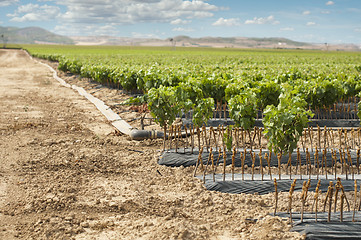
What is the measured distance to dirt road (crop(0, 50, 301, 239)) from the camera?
14.5 feet

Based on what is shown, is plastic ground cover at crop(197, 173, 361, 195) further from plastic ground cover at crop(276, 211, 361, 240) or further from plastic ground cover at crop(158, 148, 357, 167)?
plastic ground cover at crop(276, 211, 361, 240)

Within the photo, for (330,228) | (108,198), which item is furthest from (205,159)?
(330,228)

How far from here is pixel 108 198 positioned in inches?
211

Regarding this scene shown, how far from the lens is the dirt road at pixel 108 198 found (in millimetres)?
4406

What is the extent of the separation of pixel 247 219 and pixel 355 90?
876 cm

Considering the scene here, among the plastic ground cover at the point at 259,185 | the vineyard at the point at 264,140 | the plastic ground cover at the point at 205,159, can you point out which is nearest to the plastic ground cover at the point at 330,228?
the vineyard at the point at 264,140

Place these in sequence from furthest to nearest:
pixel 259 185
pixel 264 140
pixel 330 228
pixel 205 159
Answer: pixel 264 140
pixel 205 159
pixel 259 185
pixel 330 228

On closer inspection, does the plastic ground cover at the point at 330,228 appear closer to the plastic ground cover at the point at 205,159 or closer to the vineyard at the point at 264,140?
the vineyard at the point at 264,140

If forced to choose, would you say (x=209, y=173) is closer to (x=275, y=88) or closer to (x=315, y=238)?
(x=315, y=238)

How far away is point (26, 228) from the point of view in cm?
448

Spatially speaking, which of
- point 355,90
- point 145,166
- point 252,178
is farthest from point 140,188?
point 355,90

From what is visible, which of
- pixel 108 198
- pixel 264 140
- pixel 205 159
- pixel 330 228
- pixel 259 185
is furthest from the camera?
pixel 264 140

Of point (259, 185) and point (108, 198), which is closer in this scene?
point (108, 198)

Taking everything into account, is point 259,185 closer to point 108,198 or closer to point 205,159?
point 205,159
